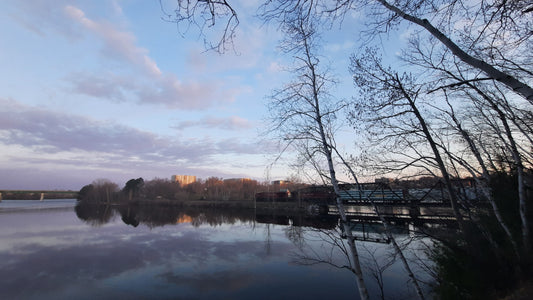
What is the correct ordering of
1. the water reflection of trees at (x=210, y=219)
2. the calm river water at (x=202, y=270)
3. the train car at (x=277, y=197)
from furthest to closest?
the train car at (x=277, y=197) → the water reflection of trees at (x=210, y=219) → the calm river water at (x=202, y=270)

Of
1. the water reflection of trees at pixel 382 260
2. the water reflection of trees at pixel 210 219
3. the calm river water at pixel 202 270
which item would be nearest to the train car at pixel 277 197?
the water reflection of trees at pixel 210 219

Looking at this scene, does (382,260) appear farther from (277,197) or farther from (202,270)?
(277,197)

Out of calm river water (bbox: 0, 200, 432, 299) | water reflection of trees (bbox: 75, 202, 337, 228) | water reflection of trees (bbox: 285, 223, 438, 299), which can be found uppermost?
water reflection of trees (bbox: 285, 223, 438, 299)

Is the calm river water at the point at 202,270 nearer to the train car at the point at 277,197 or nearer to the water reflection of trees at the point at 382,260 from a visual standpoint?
the water reflection of trees at the point at 382,260

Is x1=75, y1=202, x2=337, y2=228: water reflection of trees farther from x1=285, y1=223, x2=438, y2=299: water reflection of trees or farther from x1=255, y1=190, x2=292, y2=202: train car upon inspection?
x1=255, y1=190, x2=292, y2=202: train car

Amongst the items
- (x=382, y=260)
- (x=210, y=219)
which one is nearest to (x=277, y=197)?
(x=210, y=219)

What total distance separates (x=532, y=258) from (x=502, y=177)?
351cm

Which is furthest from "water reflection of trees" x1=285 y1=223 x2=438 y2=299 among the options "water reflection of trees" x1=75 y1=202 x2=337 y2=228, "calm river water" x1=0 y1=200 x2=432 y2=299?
"water reflection of trees" x1=75 y1=202 x2=337 y2=228

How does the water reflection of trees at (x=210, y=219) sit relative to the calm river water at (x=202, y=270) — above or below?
below

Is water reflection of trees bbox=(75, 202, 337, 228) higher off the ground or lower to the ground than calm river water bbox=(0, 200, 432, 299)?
lower

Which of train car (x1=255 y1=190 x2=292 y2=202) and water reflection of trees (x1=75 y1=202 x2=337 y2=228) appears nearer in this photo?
water reflection of trees (x1=75 y1=202 x2=337 y2=228)

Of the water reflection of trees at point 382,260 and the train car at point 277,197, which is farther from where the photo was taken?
the train car at point 277,197

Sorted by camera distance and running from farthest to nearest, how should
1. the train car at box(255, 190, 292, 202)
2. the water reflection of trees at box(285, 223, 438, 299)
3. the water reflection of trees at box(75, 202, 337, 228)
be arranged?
the train car at box(255, 190, 292, 202) < the water reflection of trees at box(75, 202, 337, 228) < the water reflection of trees at box(285, 223, 438, 299)

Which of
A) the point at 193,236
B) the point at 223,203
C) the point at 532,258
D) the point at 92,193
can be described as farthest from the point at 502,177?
the point at 92,193
